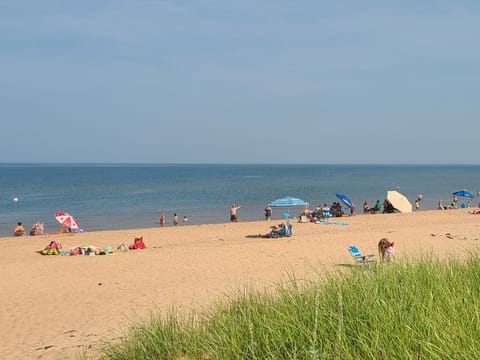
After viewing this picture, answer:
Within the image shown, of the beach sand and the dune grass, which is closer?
the dune grass

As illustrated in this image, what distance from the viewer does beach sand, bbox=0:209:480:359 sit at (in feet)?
25.8

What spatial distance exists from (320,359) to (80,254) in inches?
552

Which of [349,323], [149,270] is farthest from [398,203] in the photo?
[349,323]

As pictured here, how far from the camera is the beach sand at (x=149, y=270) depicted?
7879 mm

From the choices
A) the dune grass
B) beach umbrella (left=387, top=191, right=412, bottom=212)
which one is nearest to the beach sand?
the dune grass

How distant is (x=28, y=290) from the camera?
441 inches

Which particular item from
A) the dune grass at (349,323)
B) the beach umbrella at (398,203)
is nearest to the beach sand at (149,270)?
the dune grass at (349,323)

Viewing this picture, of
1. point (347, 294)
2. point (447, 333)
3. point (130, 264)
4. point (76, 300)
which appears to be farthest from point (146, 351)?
point (130, 264)

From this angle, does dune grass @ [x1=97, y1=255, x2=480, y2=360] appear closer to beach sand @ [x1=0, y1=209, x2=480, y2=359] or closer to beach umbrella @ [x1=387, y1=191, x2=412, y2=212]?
beach sand @ [x1=0, y1=209, x2=480, y2=359]

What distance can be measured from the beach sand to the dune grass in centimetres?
85

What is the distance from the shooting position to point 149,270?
1304 cm

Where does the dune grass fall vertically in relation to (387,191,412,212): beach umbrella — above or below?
above

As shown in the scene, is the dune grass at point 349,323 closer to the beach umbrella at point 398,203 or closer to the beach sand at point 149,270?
the beach sand at point 149,270

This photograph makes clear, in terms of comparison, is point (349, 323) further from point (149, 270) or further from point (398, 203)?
point (398, 203)
